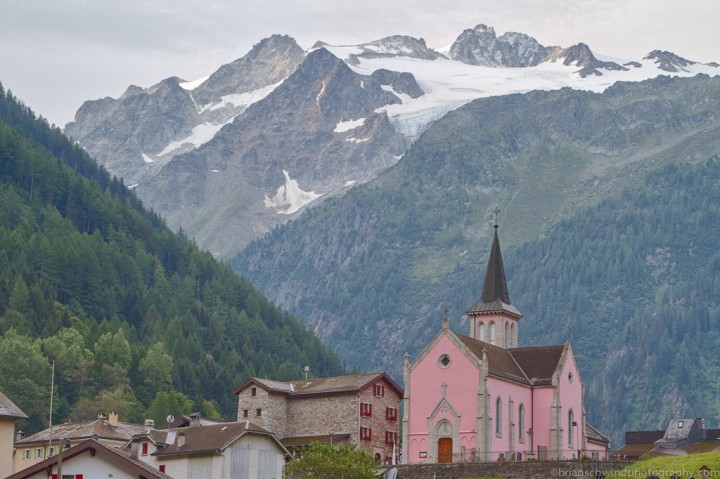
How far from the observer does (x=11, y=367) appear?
191 metres

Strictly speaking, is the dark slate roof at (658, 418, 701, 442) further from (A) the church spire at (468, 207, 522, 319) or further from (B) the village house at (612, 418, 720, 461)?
(A) the church spire at (468, 207, 522, 319)

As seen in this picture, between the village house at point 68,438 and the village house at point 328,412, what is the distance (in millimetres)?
10598

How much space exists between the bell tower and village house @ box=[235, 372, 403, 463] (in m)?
12.1

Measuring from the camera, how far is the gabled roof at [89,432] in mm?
143000

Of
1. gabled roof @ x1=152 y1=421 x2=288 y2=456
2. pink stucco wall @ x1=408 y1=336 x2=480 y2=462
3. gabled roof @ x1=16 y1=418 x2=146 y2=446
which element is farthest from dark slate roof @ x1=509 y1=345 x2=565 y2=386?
gabled roof @ x1=16 y1=418 x2=146 y2=446

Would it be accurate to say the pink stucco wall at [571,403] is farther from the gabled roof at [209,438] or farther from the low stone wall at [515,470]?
the gabled roof at [209,438]

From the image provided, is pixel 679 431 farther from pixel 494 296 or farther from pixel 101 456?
pixel 101 456

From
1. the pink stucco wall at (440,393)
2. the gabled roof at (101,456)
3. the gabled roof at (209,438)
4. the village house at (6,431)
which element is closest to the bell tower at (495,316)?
the pink stucco wall at (440,393)

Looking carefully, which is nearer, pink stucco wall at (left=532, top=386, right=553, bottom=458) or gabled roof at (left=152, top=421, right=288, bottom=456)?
gabled roof at (left=152, top=421, right=288, bottom=456)

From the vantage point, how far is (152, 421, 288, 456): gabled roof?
398 feet

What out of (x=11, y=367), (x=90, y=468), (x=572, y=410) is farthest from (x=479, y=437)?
(x=11, y=367)

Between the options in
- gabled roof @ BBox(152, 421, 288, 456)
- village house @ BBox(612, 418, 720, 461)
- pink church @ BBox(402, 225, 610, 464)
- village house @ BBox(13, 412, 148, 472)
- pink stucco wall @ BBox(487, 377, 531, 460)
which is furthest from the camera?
village house @ BBox(612, 418, 720, 461)

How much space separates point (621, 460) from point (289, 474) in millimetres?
25540

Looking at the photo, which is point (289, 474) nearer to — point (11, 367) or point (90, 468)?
point (90, 468)
